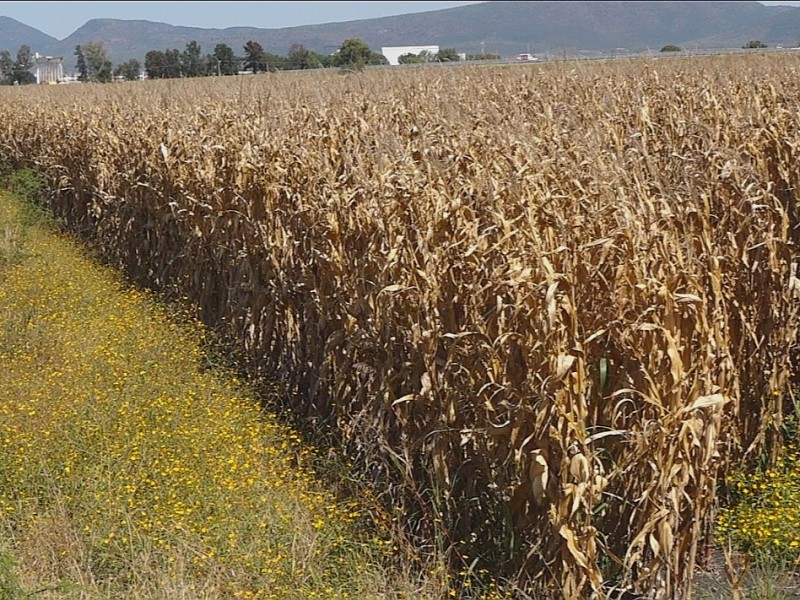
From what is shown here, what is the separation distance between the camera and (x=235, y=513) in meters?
4.77

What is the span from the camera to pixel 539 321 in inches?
144

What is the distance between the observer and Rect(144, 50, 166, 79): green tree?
26.5 meters

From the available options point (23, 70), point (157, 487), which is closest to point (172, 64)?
point (157, 487)

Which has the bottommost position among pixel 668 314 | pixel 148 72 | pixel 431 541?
pixel 431 541

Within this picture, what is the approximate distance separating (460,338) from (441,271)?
1.47ft

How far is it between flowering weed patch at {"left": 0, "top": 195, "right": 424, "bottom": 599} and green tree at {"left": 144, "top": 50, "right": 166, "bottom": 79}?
19.1 meters

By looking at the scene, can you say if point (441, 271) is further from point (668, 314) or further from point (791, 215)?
point (791, 215)

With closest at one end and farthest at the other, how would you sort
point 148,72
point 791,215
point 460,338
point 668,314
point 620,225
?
1. point 668,314
2. point 620,225
3. point 460,338
4. point 791,215
5. point 148,72

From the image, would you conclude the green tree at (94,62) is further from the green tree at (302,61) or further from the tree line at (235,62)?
the green tree at (302,61)

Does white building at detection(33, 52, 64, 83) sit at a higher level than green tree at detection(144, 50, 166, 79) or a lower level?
higher

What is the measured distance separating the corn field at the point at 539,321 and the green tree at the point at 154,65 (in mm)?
19868

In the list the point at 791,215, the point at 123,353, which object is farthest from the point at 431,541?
the point at 123,353

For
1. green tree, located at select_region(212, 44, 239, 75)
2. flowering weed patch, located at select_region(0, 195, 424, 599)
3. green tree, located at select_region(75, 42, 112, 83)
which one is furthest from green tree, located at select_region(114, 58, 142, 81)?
flowering weed patch, located at select_region(0, 195, 424, 599)

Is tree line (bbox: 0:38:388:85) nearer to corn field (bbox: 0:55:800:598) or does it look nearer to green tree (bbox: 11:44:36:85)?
green tree (bbox: 11:44:36:85)
